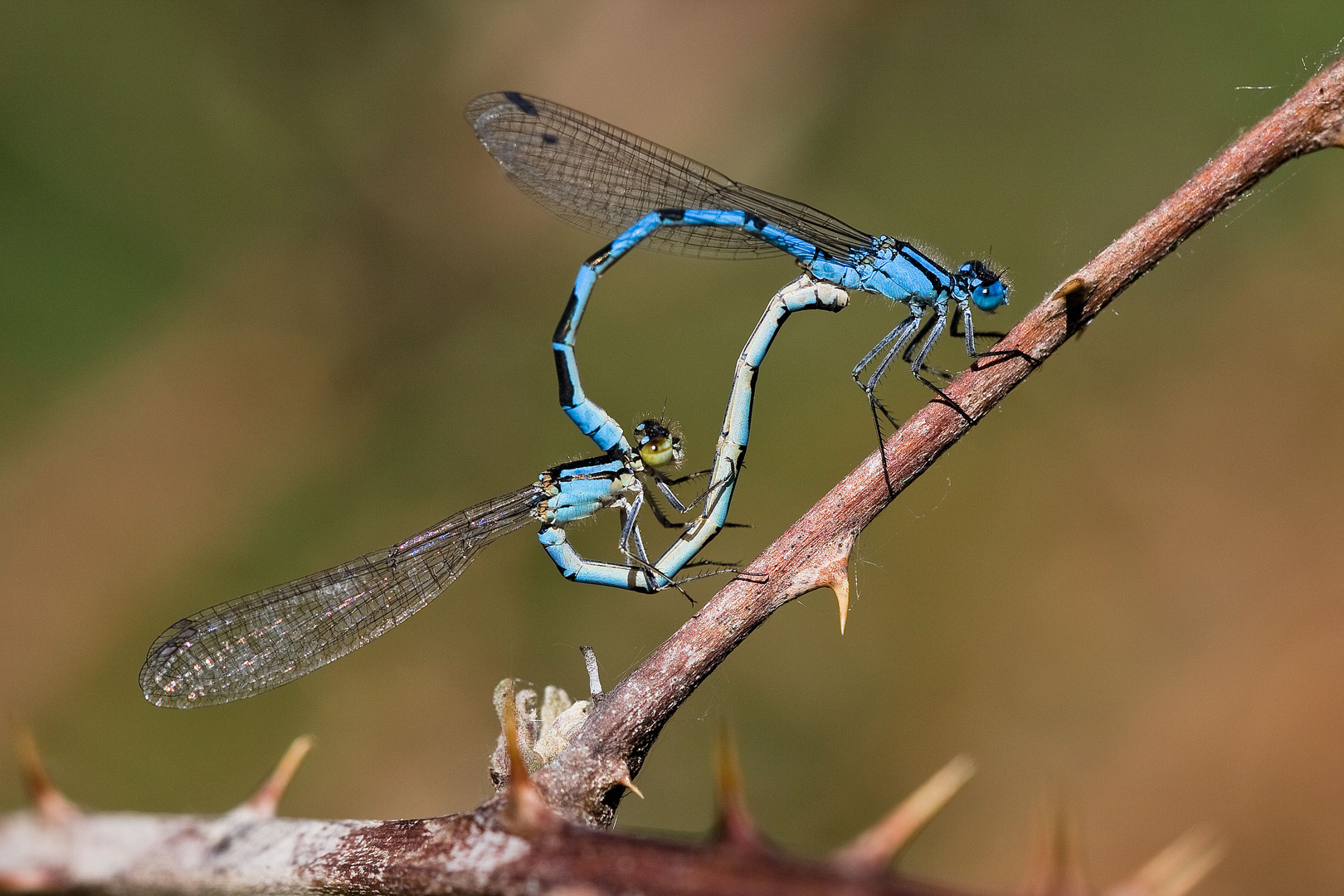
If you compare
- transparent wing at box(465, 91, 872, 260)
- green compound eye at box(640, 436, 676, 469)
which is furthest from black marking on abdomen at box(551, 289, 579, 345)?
green compound eye at box(640, 436, 676, 469)

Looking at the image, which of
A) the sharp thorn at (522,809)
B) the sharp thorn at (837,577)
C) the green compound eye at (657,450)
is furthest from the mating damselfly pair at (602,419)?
the sharp thorn at (522,809)

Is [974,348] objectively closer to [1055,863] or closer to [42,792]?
[1055,863]

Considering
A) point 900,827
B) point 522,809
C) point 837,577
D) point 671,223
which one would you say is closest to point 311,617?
point 671,223

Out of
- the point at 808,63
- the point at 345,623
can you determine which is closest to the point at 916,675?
the point at 345,623

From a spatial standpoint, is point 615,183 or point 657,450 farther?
point 615,183

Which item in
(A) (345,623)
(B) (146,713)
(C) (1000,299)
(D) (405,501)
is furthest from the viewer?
(D) (405,501)

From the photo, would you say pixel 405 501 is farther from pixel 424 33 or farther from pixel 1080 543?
pixel 1080 543
